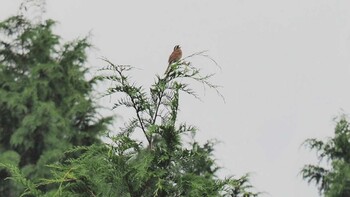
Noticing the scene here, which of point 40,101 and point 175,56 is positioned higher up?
point 40,101

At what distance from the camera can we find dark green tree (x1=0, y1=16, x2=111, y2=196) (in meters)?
13.0

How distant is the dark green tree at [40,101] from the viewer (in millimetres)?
13039

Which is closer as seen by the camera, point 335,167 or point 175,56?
point 175,56

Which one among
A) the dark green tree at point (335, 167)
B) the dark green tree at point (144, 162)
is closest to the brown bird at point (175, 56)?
the dark green tree at point (144, 162)

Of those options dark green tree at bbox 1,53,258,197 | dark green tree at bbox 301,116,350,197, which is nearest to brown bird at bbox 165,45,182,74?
dark green tree at bbox 1,53,258,197

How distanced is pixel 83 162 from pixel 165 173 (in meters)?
0.68

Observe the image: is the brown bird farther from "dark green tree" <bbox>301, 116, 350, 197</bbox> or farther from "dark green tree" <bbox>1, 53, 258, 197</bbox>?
"dark green tree" <bbox>301, 116, 350, 197</bbox>

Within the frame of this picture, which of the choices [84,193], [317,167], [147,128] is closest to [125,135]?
[147,128]

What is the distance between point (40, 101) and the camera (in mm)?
13344

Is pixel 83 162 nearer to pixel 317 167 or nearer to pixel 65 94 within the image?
pixel 317 167

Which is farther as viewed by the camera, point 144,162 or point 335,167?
point 335,167

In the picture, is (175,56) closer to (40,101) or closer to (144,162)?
(144,162)

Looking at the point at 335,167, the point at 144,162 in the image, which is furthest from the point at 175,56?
the point at 335,167

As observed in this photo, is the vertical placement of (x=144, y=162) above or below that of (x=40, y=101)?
below
